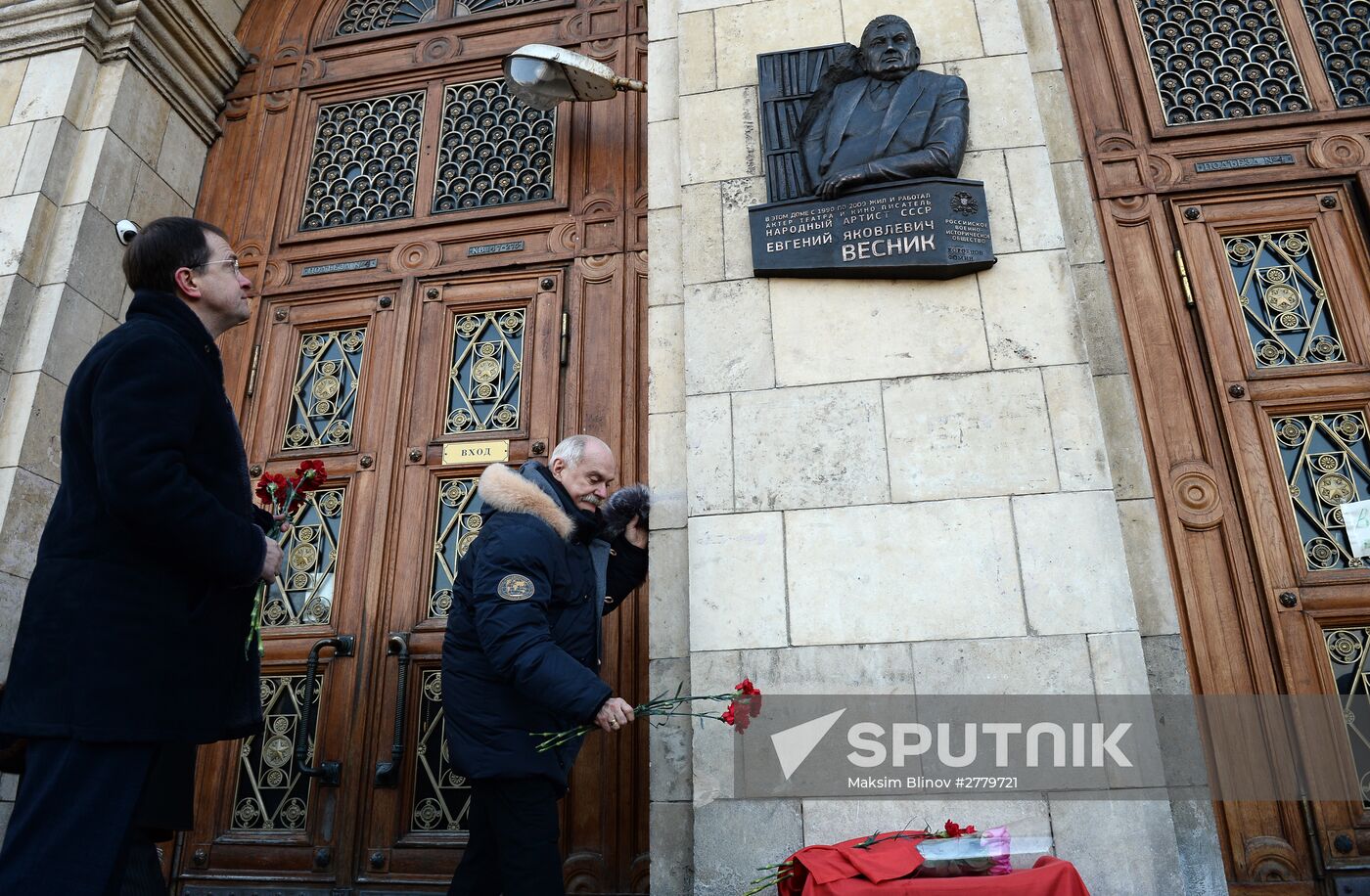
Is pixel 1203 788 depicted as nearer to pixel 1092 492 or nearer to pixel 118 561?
pixel 1092 492

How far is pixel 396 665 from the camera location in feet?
14.4

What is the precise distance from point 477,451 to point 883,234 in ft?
7.19

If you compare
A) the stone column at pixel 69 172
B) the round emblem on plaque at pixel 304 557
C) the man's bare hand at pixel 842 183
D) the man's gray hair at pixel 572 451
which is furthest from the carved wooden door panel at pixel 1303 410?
the stone column at pixel 69 172

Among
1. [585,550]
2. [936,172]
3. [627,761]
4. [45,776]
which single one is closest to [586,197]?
[936,172]

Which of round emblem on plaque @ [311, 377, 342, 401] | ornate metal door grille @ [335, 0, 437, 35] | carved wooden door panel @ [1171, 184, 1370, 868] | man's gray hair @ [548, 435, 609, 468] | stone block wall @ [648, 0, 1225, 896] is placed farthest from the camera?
ornate metal door grille @ [335, 0, 437, 35]

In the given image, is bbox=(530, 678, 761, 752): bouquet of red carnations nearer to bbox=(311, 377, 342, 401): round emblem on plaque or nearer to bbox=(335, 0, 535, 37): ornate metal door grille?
bbox=(311, 377, 342, 401): round emblem on plaque

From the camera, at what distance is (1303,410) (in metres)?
4.15

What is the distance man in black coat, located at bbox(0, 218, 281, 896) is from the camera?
2.21 meters

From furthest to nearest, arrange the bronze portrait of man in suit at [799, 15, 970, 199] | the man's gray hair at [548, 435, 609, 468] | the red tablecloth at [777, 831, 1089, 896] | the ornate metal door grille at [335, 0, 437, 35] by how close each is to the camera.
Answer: the ornate metal door grille at [335, 0, 437, 35]
the bronze portrait of man in suit at [799, 15, 970, 199]
the man's gray hair at [548, 435, 609, 468]
the red tablecloth at [777, 831, 1089, 896]

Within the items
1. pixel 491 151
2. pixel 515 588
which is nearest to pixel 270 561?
pixel 515 588

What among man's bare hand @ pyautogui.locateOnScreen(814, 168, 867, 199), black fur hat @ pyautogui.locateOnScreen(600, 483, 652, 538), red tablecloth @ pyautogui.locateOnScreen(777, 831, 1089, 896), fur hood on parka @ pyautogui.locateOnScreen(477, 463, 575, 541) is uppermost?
man's bare hand @ pyautogui.locateOnScreen(814, 168, 867, 199)

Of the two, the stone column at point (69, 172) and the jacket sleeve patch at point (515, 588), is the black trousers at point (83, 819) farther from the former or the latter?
the stone column at point (69, 172)

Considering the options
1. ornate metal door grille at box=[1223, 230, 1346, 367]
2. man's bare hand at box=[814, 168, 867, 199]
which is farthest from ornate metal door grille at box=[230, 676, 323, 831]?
ornate metal door grille at box=[1223, 230, 1346, 367]

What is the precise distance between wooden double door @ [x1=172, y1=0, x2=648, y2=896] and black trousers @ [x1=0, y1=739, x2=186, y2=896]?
1.87 m
